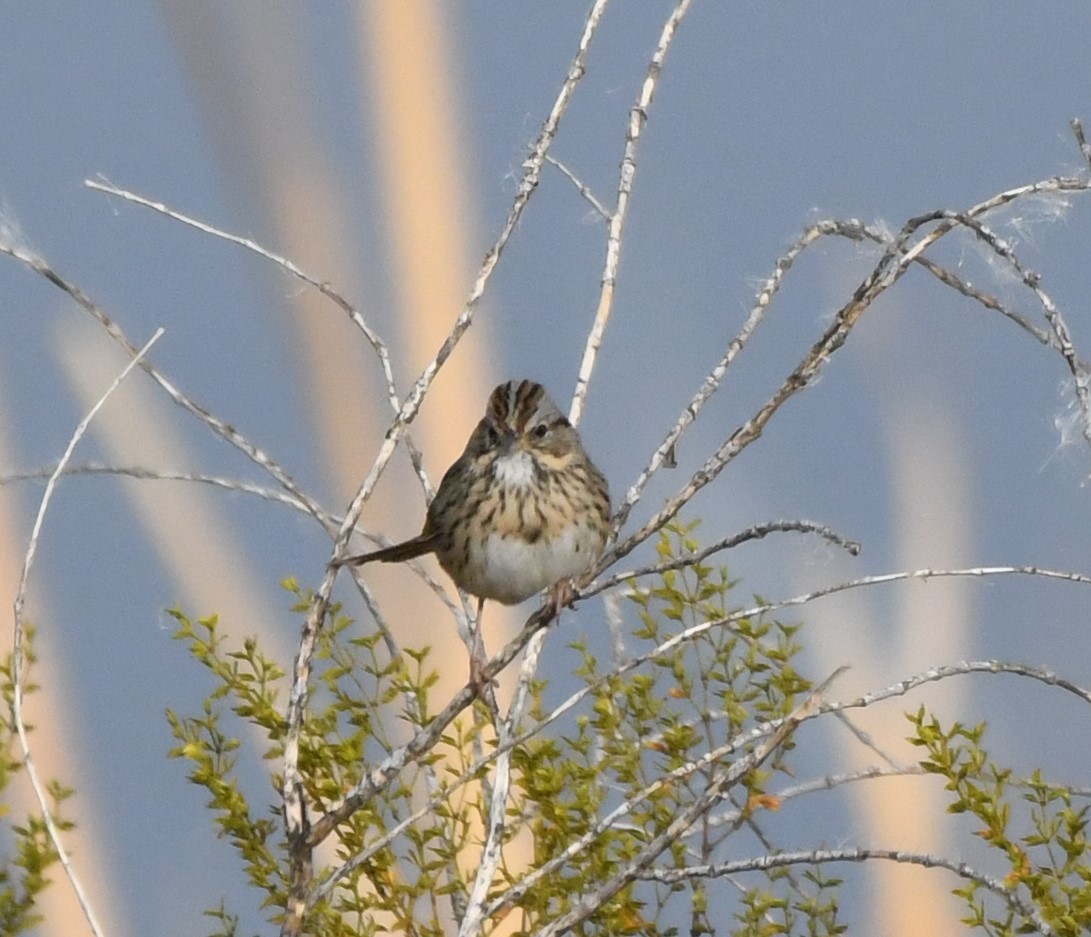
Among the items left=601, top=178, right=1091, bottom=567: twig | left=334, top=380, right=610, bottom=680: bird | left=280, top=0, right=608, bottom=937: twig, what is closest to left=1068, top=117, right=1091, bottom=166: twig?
left=601, top=178, right=1091, bottom=567: twig

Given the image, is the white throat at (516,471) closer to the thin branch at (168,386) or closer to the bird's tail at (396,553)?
the bird's tail at (396,553)

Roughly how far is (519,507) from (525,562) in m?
0.08

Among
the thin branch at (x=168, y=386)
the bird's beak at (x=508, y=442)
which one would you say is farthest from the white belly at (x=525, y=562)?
the thin branch at (x=168, y=386)

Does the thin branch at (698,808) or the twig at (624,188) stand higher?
the twig at (624,188)

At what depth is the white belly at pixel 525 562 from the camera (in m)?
2.33

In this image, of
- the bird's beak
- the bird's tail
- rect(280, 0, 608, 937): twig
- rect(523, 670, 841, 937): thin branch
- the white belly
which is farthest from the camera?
the bird's beak

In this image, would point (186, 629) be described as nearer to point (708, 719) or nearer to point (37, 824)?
point (37, 824)

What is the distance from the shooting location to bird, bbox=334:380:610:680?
2.34 meters

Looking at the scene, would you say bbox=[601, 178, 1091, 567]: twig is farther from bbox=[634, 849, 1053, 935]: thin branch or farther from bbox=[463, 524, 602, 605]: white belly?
bbox=[463, 524, 602, 605]: white belly

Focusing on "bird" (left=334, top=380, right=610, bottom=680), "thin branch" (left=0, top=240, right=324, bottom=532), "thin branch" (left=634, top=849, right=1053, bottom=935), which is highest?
"bird" (left=334, top=380, right=610, bottom=680)

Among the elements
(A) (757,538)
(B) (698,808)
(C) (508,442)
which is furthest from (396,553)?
(B) (698,808)

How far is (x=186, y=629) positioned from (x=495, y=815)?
0.37 metres

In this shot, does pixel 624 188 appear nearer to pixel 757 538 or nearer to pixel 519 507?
pixel 757 538

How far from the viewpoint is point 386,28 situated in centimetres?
232
